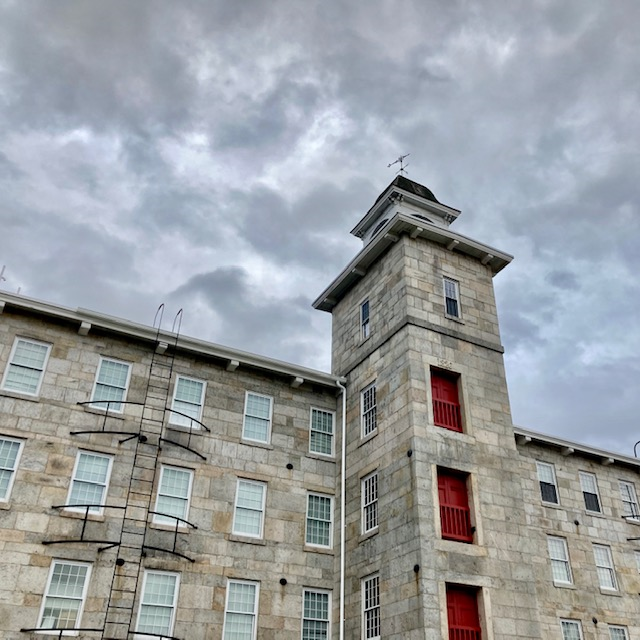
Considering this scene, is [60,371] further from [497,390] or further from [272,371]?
[497,390]

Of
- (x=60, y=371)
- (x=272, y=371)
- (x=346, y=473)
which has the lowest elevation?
(x=346, y=473)

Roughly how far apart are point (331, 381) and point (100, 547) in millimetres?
10057

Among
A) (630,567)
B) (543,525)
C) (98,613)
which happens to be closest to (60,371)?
(98,613)

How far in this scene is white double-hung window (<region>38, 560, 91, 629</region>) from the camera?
57.8 feet

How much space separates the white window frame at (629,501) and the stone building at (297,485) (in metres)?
2.81

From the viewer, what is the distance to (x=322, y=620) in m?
21.3

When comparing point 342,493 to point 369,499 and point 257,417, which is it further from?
point 257,417

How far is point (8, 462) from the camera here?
18.9 meters

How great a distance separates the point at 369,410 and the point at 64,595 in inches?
439

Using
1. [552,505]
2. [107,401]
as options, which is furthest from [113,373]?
[552,505]

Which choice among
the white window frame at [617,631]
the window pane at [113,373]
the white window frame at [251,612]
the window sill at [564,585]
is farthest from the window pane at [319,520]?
the white window frame at [617,631]

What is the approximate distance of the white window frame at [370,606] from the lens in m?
19.8

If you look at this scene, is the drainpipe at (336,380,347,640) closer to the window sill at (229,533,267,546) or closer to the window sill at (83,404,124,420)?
the window sill at (229,533,267,546)

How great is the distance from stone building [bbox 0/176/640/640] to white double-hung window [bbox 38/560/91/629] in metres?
0.04
